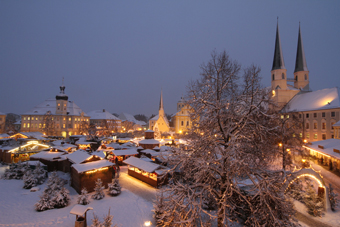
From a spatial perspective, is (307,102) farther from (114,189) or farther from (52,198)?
(52,198)

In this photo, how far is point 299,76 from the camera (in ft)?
180

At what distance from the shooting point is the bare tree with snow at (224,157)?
20.9 ft

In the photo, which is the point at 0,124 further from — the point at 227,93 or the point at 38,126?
the point at 227,93

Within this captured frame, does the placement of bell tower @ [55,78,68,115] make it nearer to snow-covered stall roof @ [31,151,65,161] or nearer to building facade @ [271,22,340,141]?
snow-covered stall roof @ [31,151,65,161]

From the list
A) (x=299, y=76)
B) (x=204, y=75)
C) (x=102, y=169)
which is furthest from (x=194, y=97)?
(x=299, y=76)

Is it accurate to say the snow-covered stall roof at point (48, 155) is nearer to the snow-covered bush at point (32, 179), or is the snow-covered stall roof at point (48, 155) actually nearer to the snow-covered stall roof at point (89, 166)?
the snow-covered bush at point (32, 179)

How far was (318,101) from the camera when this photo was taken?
42406 mm

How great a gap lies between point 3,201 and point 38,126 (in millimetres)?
56227

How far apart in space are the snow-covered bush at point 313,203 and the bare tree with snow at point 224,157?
20.8 ft

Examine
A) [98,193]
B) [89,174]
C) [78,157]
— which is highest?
[78,157]

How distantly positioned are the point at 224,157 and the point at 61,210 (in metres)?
11.6

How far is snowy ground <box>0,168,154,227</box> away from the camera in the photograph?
1052cm

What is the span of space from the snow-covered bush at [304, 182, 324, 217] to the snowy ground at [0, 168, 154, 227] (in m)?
10.5

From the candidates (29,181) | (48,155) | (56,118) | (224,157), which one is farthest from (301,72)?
(56,118)
